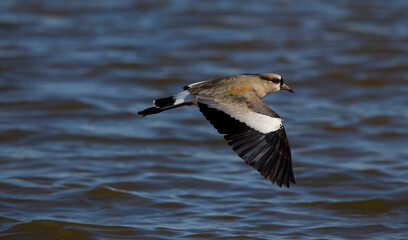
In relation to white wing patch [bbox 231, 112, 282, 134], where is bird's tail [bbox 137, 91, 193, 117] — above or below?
above

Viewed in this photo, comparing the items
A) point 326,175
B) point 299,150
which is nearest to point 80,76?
point 299,150

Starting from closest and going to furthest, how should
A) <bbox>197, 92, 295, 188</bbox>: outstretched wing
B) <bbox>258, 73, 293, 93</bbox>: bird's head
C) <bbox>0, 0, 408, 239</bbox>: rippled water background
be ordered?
<bbox>197, 92, 295, 188</bbox>: outstretched wing, <bbox>258, 73, 293, 93</bbox>: bird's head, <bbox>0, 0, 408, 239</bbox>: rippled water background

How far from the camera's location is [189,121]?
10.3 m

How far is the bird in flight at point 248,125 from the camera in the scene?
5930 mm

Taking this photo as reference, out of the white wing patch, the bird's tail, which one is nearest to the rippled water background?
the bird's tail

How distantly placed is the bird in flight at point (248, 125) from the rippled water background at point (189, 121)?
1.31 m

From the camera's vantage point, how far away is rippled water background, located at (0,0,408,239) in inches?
294

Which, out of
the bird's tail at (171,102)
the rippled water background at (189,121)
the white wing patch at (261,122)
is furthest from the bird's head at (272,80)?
the rippled water background at (189,121)

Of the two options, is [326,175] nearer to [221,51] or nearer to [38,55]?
[221,51]

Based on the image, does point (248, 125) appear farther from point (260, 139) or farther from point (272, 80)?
point (272, 80)

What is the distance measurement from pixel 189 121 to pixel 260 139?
432 cm

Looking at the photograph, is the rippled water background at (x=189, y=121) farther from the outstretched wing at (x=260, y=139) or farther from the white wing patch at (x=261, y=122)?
the white wing patch at (x=261, y=122)

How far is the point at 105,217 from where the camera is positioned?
7.41 m

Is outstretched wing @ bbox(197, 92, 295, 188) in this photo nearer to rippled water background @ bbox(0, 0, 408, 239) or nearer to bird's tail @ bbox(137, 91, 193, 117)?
bird's tail @ bbox(137, 91, 193, 117)
